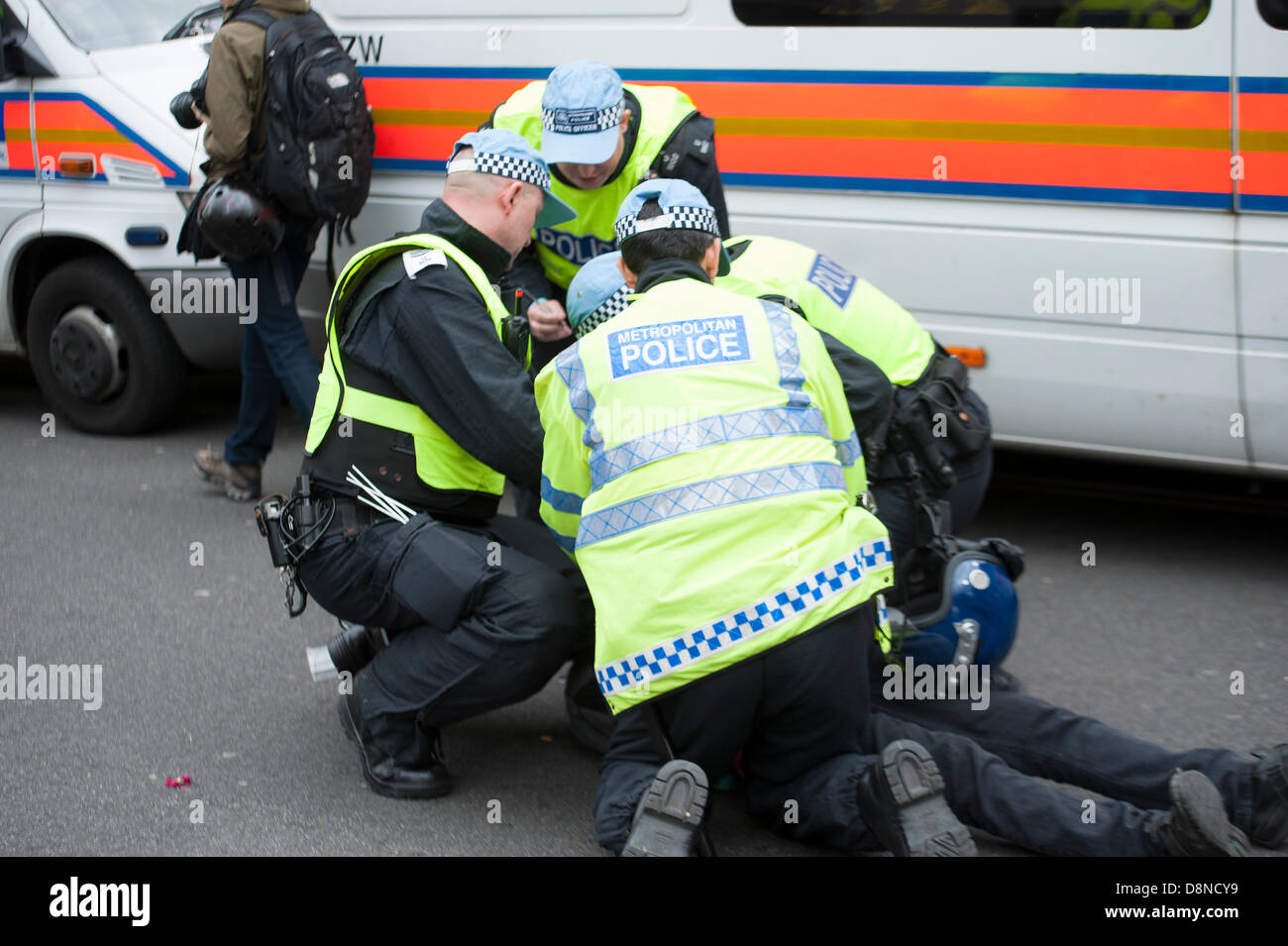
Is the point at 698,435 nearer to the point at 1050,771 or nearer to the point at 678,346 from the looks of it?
the point at 678,346

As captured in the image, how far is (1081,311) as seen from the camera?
15.1 feet

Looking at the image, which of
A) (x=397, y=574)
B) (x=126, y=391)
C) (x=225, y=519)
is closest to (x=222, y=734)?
(x=397, y=574)

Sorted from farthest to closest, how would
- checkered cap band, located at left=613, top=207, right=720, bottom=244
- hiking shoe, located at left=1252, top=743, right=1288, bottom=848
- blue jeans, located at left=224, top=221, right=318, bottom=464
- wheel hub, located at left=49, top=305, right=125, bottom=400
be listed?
1. wheel hub, located at left=49, top=305, right=125, bottom=400
2. blue jeans, located at left=224, top=221, right=318, bottom=464
3. checkered cap band, located at left=613, top=207, right=720, bottom=244
4. hiking shoe, located at left=1252, top=743, right=1288, bottom=848

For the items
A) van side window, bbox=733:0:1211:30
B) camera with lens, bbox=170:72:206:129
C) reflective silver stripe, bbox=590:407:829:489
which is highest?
van side window, bbox=733:0:1211:30

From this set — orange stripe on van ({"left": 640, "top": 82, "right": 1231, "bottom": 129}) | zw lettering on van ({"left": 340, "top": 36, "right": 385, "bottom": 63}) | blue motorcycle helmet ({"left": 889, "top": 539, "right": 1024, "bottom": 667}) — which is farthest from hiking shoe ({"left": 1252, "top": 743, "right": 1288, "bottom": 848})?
zw lettering on van ({"left": 340, "top": 36, "right": 385, "bottom": 63})

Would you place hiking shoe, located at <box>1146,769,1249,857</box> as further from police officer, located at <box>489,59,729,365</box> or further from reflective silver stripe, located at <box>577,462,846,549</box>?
police officer, located at <box>489,59,729,365</box>

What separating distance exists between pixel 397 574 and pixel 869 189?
2291 mm

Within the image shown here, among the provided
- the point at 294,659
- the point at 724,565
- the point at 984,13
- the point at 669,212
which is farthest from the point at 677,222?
the point at 984,13

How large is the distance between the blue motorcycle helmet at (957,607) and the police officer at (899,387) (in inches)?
3.3

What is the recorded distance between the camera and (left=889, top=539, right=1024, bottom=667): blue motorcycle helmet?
3.48 metres

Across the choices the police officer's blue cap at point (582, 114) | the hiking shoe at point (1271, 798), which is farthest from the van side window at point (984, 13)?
the hiking shoe at point (1271, 798)

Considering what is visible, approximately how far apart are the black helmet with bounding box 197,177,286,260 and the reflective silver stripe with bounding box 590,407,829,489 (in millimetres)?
2691

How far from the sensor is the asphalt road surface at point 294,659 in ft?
10.6

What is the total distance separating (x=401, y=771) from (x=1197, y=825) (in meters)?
1.69
